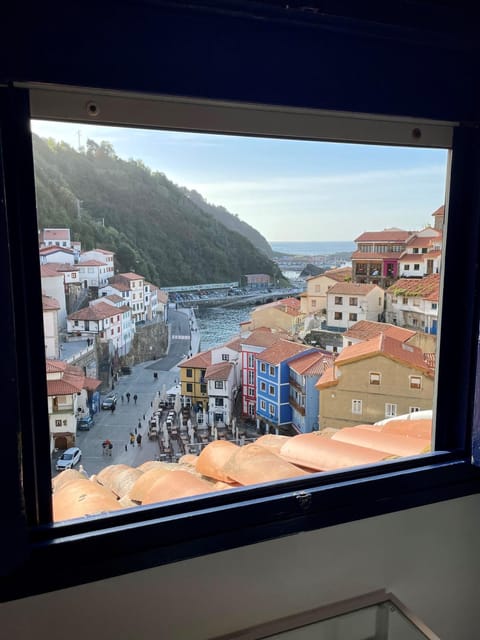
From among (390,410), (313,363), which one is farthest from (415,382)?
(313,363)

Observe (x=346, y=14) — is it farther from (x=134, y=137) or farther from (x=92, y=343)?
(x=92, y=343)

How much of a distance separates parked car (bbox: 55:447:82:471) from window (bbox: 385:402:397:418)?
2.75ft

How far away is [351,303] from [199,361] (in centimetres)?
44

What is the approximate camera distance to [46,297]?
1006 mm

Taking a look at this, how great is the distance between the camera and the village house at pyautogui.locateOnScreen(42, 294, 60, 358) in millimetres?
1000

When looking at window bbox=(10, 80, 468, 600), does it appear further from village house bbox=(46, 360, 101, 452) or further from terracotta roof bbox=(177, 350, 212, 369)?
village house bbox=(46, 360, 101, 452)

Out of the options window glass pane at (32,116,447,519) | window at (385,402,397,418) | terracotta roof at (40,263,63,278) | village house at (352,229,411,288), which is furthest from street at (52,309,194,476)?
window at (385,402,397,418)

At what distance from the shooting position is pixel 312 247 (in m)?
1.26

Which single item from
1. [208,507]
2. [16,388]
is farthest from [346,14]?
[208,507]

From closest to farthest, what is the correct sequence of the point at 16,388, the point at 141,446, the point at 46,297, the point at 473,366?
the point at 16,388, the point at 46,297, the point at 141,446, the point at 473,366

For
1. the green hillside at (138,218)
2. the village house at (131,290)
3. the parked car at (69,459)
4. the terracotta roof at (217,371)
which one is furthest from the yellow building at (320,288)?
the parked car at (69,459)

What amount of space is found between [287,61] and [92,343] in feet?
2.52

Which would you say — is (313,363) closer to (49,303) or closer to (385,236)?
(385,236)

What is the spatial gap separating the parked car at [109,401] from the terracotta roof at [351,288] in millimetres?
614
